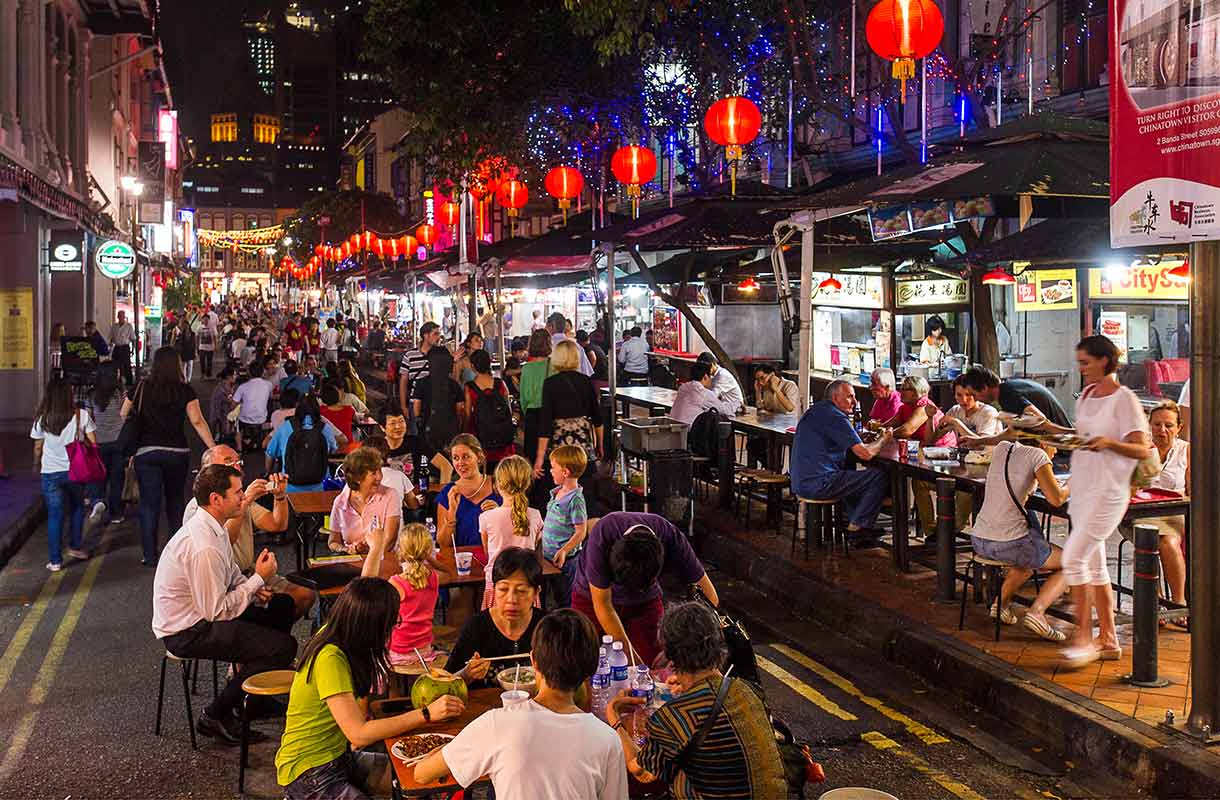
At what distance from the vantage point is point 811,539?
36.4 ft

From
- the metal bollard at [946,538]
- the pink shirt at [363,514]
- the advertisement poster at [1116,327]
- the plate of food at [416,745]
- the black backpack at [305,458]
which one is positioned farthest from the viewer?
the advertisement poster at [1116,327]

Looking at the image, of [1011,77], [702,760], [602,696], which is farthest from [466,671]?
[1011,77]


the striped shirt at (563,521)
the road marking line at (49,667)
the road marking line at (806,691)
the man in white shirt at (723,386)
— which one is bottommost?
the road marking line at (806,691)

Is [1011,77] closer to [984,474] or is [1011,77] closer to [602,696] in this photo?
[984,474]

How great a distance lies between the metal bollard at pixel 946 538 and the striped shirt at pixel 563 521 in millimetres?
2912

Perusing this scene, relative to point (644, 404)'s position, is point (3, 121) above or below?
above

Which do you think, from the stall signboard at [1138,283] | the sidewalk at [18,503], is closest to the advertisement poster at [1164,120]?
the stall signboard at [1138,283]

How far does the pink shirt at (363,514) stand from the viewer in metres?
7.95

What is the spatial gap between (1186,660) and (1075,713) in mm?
1534

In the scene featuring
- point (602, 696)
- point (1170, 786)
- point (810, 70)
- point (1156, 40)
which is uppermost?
point (810, 70)

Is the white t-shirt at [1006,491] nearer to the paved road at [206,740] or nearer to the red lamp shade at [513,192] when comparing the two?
the paved road at [206,740]

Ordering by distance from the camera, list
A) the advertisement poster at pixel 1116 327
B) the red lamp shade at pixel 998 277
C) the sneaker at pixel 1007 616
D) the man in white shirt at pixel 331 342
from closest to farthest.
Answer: the sneaker at pixel 1007 616
the red lamp shade at pixel 998 277
the advertisement poster at pixel 1116 327
the man in white shirt at pixel 331 342

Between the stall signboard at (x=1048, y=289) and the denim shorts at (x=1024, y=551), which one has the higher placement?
the stall signboard at (x=1048, y=289)

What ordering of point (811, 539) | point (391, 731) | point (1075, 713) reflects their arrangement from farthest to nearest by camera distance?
1. point (811, 539)
2. point (1075, 713)
3. point (391, 731)
